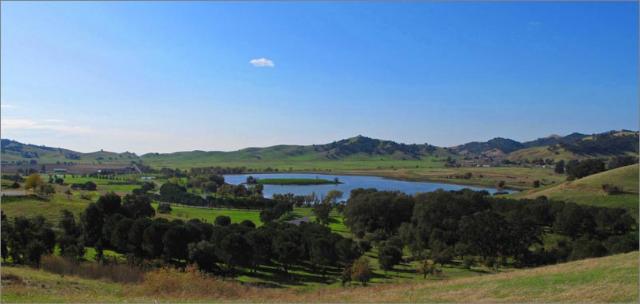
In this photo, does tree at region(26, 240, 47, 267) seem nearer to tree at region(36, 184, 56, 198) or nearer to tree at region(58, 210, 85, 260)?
tree at region(58, 210, 85, 260)

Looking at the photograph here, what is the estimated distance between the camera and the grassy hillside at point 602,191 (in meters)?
71.7

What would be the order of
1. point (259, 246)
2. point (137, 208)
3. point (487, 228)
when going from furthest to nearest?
point (137, 208)
point (487, 228)
point (259, 246)

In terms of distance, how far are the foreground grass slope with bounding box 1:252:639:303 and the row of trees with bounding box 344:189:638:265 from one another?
22.9m

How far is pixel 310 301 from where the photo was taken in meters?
20.1

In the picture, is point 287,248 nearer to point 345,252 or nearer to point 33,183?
point 345,252

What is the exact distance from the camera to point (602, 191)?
257ft

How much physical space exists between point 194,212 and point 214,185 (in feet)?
180

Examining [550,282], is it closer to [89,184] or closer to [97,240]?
[97,240]

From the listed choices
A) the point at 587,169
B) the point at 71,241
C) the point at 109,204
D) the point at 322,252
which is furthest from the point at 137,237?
the point at 587,169

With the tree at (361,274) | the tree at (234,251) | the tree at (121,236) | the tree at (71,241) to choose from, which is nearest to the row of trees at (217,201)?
the tree at (71,241)

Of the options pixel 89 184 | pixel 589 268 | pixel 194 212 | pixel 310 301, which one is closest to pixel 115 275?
pixel 310 301

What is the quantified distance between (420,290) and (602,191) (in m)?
74.3

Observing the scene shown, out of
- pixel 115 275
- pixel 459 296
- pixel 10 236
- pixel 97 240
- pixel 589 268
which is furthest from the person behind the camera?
pixel 97 240

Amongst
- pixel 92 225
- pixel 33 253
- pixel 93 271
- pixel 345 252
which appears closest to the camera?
pixel 93 271
